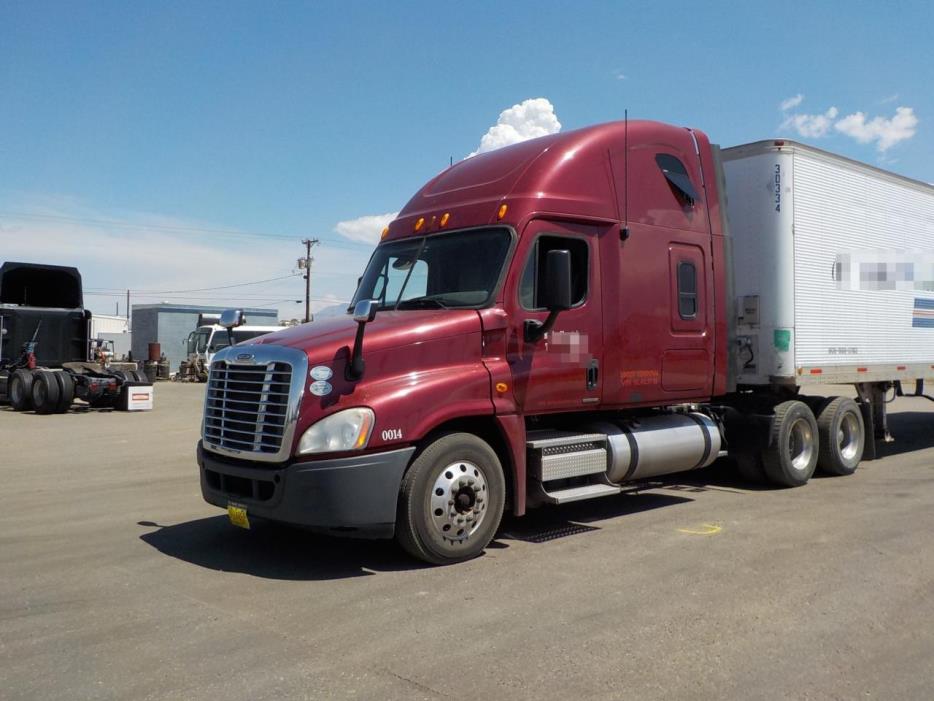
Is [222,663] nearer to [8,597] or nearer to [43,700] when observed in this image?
[43,700]

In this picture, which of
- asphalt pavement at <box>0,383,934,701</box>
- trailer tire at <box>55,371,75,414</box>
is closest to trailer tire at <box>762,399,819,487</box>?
asphalt pavement at <box>0,383,934,701</box>

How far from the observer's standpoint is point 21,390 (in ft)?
68.4

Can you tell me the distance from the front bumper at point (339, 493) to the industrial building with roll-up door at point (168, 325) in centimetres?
5140

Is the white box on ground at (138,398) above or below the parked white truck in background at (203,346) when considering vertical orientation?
below

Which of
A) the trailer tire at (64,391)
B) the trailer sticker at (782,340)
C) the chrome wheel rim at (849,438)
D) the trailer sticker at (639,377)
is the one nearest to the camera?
the trailer sticker at (639,377)

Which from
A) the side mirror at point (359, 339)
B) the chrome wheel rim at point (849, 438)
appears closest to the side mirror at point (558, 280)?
the side mirror at point (359, 339)

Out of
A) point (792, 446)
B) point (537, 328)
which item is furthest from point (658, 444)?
point (792, 446)

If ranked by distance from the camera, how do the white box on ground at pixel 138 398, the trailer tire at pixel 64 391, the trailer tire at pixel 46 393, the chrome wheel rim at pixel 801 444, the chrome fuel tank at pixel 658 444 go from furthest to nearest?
the white box on ground at pixel 138 398 < the trailer tire at pixel 64 391 < the trailer tire at pixel 46 393 < the chrome wheel rim at pixel 801 444 < the chrome fuel tank at pixel 658 444

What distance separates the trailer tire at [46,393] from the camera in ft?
65.6

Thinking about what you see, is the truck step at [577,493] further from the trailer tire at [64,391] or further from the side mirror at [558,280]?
the trailer tire at [64,391]

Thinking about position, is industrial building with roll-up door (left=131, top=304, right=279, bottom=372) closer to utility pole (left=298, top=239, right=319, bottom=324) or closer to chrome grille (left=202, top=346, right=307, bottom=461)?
utility pole (left=298, top=239, right=319, bottom=324)

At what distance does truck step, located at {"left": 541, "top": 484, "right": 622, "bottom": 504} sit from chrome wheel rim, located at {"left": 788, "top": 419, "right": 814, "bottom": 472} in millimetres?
3364

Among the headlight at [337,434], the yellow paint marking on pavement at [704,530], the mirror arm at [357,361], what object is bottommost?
the yellow paint marking on pavement at [704,530]

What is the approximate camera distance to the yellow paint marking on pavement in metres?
7.21
